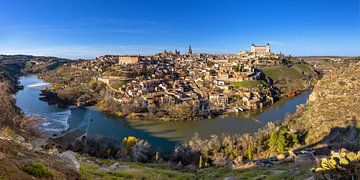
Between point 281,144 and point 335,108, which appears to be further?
point 335,108

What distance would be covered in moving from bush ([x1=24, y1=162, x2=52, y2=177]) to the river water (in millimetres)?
16528

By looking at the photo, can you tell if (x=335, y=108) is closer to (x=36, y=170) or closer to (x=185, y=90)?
(x=36, y=170)

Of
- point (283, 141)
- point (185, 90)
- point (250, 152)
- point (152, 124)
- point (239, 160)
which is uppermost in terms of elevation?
point (283, 141)

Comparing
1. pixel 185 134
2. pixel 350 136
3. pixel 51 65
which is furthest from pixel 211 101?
pixel 51 65

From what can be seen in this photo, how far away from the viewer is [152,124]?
2950 cm

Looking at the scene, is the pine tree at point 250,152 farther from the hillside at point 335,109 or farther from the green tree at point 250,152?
the hillside at point 335,109

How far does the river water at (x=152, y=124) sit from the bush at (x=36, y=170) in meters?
16.5

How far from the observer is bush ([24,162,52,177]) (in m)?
4.35

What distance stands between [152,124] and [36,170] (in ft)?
82.7

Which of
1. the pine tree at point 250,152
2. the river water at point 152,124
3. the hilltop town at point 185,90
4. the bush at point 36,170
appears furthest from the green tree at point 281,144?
the hilltop town at point 185,90

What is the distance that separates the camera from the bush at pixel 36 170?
4.35 m

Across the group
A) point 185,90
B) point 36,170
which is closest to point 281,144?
point 36,170

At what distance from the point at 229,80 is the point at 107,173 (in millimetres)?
43341

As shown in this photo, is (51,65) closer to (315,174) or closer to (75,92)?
(75,92)
